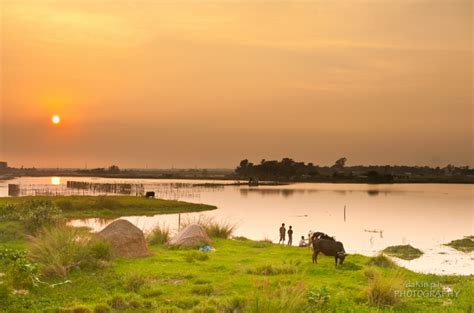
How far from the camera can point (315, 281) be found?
14.4m

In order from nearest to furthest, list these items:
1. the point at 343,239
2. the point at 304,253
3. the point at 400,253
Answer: the point at 304,253 < the point at 400,253 < the point at 343,239

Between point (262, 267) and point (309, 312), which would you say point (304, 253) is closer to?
point (262, 267)

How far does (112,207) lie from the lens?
5738 cm

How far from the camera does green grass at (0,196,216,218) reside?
51.2m

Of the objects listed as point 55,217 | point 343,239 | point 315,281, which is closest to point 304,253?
point 315,281

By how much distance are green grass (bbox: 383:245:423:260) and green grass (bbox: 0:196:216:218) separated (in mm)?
30317

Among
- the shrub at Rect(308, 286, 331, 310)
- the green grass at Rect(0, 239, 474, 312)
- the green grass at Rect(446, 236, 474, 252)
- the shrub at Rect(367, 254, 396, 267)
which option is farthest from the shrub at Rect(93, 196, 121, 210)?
the shrub at Rect(308, 286, 331, 310)

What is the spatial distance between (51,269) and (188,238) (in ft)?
25.9

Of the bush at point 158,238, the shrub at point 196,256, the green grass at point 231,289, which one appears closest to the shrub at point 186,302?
the green grass at point 231,289

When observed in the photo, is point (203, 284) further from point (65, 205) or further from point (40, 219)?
point (65, 205)

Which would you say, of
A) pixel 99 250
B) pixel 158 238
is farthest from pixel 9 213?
pixel 99 250

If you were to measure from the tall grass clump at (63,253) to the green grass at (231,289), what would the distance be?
44cm

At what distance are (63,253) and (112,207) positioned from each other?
4339 centimetres

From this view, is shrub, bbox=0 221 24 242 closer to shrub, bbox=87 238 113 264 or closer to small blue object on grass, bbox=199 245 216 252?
shrub, bbox=87 238 113 264
